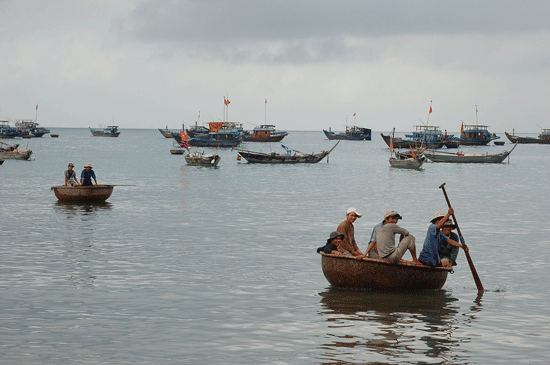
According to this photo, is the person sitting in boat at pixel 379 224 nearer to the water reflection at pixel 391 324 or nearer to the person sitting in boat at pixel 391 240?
the person sitting in boat at pixel 391 240


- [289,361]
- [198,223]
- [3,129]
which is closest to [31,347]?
[289,361]

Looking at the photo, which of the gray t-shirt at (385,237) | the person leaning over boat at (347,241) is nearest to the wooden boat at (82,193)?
the person leaning over boat at (347,241)

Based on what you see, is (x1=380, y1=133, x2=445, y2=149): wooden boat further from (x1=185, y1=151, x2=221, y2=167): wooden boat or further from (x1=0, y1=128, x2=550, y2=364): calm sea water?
(x1=0, y1=128, x2=550, y2=364): calm sea water

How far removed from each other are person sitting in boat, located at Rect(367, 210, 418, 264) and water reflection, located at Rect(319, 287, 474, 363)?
954 millimetres

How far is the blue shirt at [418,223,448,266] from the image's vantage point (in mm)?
15062

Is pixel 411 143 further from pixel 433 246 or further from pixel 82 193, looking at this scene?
pixel 433 246

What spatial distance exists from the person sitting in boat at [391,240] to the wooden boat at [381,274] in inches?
7.5

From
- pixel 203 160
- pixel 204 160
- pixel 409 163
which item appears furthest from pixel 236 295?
pixel 409 163

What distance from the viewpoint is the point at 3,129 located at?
526ft

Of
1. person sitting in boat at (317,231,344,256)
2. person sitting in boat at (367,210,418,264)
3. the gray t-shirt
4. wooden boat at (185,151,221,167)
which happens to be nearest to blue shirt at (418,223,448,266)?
person sitting in boat at (367,210,418,264)

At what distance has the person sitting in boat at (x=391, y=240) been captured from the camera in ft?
48.3

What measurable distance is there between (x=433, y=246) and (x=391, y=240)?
3.06 feet

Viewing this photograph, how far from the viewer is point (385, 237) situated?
14.8 metres

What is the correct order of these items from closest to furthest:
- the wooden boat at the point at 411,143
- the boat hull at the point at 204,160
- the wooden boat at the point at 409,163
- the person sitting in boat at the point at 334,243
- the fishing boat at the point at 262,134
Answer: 1. the person sitting in boat at the point at 334,243
2. the boat hull at the point at 204,160
3. the wooden boat at the point at 409,163
4. the wooden boat at the point at 411,143
5. the fishing boat at the point at 262,134
